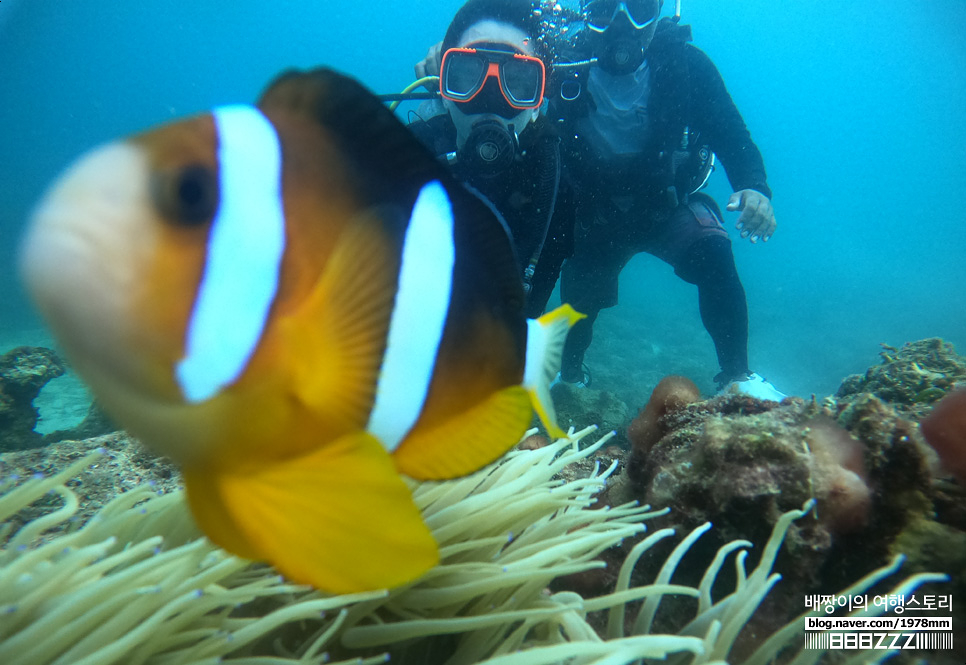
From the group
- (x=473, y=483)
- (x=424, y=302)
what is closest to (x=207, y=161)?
(x=424, y=302)

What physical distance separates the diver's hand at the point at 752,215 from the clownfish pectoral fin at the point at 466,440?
4.70 m

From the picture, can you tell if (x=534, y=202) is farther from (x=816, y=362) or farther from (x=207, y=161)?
(x=816, y=362)

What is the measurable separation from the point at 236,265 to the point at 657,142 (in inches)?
222

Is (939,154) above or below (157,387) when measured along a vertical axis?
above

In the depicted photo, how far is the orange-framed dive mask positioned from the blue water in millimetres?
40532

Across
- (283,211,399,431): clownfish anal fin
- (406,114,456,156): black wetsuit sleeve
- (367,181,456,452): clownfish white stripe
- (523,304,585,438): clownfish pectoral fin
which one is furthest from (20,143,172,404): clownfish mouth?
(406,114,456,156): black wetsuit sleeve

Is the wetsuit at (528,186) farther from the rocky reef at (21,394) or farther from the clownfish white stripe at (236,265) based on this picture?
the rocky reef at (21,394)

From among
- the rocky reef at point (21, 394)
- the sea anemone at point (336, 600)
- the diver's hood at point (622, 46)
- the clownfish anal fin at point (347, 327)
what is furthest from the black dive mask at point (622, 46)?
the rocky reef at point (21, 394)

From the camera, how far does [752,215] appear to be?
459 cm

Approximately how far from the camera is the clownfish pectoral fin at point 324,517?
0.47m

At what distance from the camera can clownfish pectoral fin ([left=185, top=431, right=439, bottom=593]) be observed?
47 centimetres

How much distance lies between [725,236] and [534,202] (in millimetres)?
3020

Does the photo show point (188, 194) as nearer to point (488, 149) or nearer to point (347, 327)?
point (347, 327)

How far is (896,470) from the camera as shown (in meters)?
1.35
